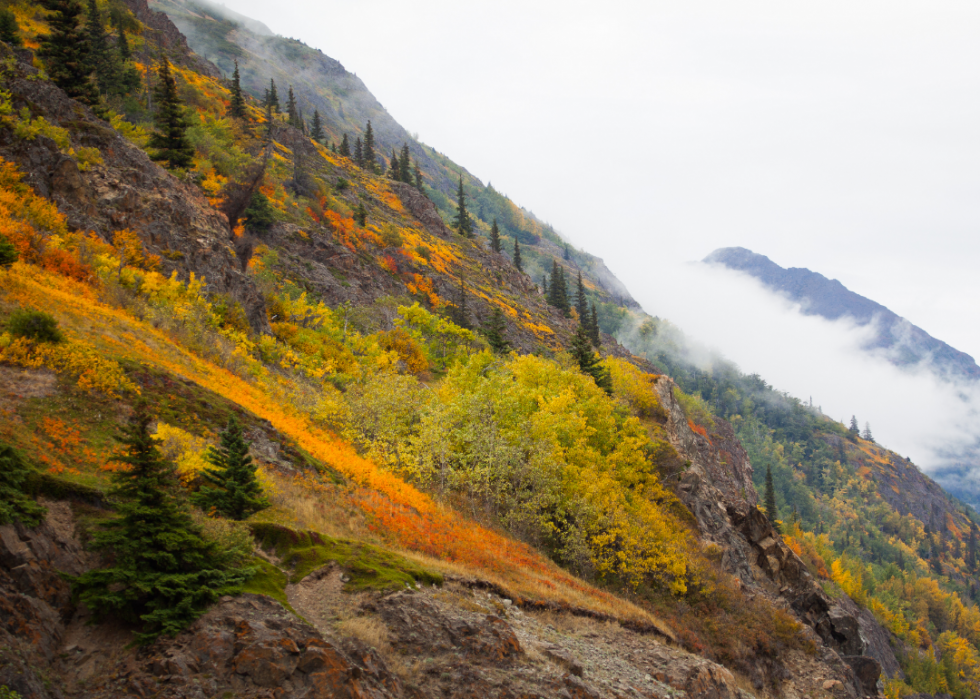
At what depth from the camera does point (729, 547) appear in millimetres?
38438

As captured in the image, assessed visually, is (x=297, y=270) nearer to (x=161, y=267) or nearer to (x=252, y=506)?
(x=161, y=267)

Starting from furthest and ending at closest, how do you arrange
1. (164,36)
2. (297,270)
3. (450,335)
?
1. (164,36)
2. (450,335)
3. (297,270)

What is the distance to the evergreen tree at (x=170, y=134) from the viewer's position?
41531 mm

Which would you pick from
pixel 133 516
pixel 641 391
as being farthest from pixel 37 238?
pixel 641 391

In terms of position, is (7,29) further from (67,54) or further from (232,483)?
(232,483)

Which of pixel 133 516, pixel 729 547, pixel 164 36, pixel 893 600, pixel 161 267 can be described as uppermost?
pixel 164 36

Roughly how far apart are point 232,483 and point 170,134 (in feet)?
135

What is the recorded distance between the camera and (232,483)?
43.5 ft

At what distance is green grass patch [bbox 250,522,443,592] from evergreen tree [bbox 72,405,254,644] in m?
3.62

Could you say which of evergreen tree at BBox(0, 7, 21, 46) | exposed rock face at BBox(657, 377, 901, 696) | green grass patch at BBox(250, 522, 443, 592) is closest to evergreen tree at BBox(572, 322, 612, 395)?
exposed rock face at BBox(657, 377, 901, 696)

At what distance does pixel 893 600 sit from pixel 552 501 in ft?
474

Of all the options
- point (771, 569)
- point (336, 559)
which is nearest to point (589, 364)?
point (771, 569)

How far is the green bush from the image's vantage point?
14586mm

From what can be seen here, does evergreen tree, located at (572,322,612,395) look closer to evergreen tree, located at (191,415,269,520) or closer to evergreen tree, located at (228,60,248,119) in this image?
evergreen tree, located at (191,415,269,520)
